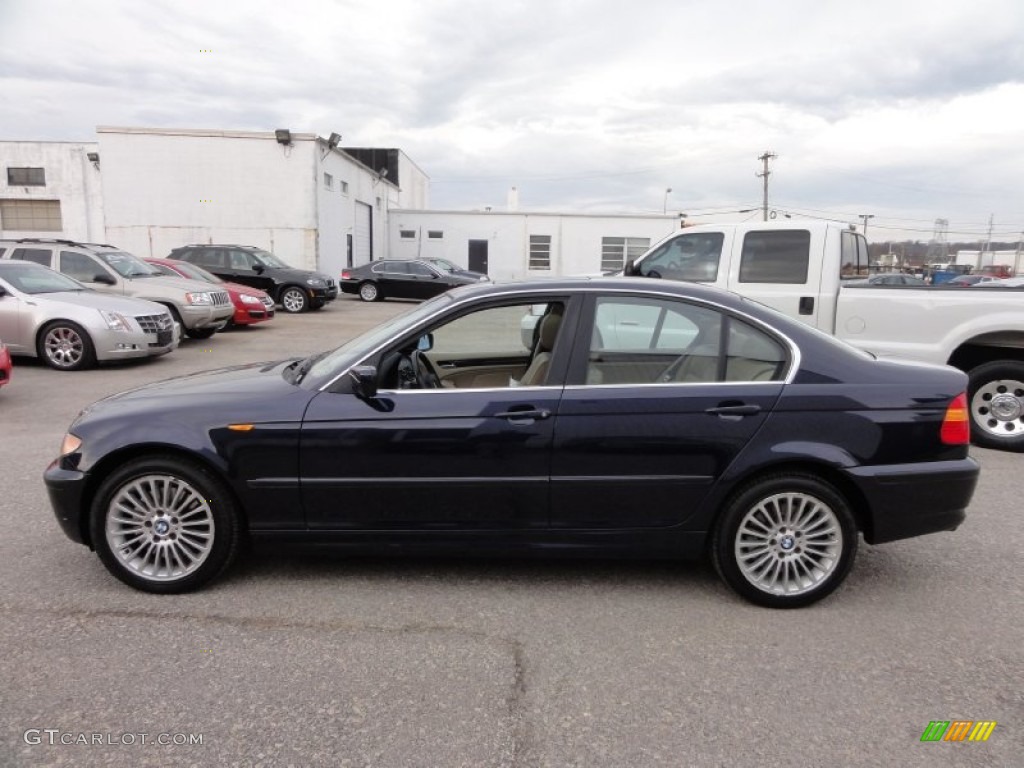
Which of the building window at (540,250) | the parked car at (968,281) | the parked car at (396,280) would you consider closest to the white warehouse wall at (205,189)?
the parked car at (396,280)

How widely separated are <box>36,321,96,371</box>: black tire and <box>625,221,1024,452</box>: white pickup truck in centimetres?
750

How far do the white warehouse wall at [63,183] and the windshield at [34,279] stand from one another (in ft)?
98.8

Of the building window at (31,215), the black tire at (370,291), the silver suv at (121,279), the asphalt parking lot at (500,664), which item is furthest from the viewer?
the building window at (31,215)

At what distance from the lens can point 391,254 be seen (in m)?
37.8

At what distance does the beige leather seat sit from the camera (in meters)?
3.50

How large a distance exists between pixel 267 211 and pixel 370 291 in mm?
4771

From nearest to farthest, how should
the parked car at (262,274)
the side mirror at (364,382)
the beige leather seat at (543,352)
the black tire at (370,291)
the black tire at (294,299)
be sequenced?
the side mirror at (364,382)
the beige leather seat at (543,352)
the parked car at (262,274)
the black tire at (294,299)
the black tire at (370,291)

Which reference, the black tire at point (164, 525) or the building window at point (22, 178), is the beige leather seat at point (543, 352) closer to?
the black tire at point (164, 525)

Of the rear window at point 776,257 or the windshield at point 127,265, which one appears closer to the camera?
the rear window at point 776,257

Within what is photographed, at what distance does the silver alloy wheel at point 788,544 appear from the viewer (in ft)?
11.2

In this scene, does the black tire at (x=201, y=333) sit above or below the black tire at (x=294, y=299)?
below

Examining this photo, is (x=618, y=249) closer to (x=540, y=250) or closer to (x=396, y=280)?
(x=540, y=250)

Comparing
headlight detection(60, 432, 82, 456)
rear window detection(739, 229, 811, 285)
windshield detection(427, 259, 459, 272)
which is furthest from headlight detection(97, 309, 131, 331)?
windshield detection(427, 259, 459, 272)

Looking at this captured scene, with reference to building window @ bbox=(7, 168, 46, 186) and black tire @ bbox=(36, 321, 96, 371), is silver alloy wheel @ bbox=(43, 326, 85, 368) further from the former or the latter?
building window @ bbox=(7, 168, 46, 186)
